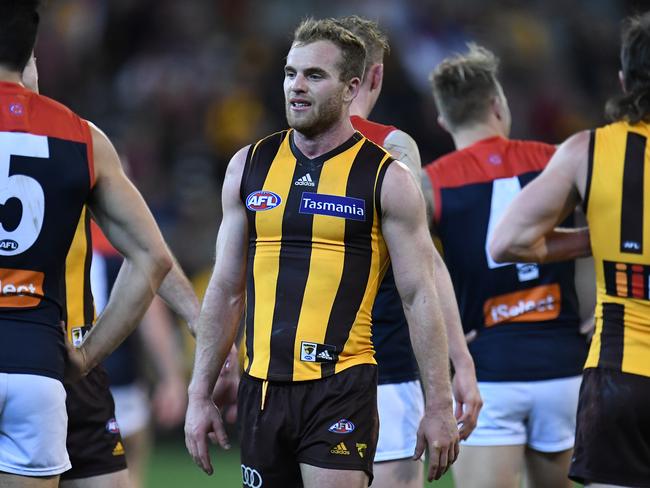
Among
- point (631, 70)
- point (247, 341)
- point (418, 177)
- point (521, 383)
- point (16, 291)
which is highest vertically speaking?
point (631, 70)

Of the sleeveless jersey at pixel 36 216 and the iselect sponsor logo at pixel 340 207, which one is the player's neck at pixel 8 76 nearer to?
the sleeveless jersey at pixel 36 216

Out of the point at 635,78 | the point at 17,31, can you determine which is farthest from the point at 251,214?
the point at 635,78

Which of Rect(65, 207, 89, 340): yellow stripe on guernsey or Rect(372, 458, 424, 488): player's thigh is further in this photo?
Rect(65, 207, 89, 340): yellow stripe on guernsey

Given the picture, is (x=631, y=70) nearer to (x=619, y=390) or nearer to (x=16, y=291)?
(x=619, y=390)

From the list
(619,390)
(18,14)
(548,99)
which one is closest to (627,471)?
(619,390)

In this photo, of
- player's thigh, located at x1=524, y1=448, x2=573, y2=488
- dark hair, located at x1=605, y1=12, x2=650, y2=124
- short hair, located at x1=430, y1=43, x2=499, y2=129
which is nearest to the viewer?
dark hair, located at x1=605, y1=12, x2=650, y2=124

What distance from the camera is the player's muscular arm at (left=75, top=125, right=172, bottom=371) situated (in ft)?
14.2

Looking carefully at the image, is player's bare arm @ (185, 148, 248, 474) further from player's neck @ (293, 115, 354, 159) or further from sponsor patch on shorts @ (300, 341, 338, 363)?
sponsor patch on shorts @ (300, 341, 338, 363)

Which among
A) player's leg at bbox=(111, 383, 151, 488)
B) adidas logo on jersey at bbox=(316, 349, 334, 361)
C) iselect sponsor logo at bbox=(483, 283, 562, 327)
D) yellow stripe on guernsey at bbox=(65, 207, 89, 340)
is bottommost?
player's leg at bbox=(111, 383, 151, 488)

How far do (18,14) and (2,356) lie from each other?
121 centimetres

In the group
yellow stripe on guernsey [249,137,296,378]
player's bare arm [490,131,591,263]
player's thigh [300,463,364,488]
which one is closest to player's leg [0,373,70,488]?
yellow stripe on guernsey [249,137,296,378]

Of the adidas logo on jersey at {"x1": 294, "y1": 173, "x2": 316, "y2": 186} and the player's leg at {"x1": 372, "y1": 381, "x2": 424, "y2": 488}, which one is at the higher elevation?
the adidas logo on jersey at {"x1": 294, "y1": 173, "x2": 316, "y2": 186}

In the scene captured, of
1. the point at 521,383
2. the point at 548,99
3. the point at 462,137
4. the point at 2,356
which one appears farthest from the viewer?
the point at 548,99

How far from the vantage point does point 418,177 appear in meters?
5.09
